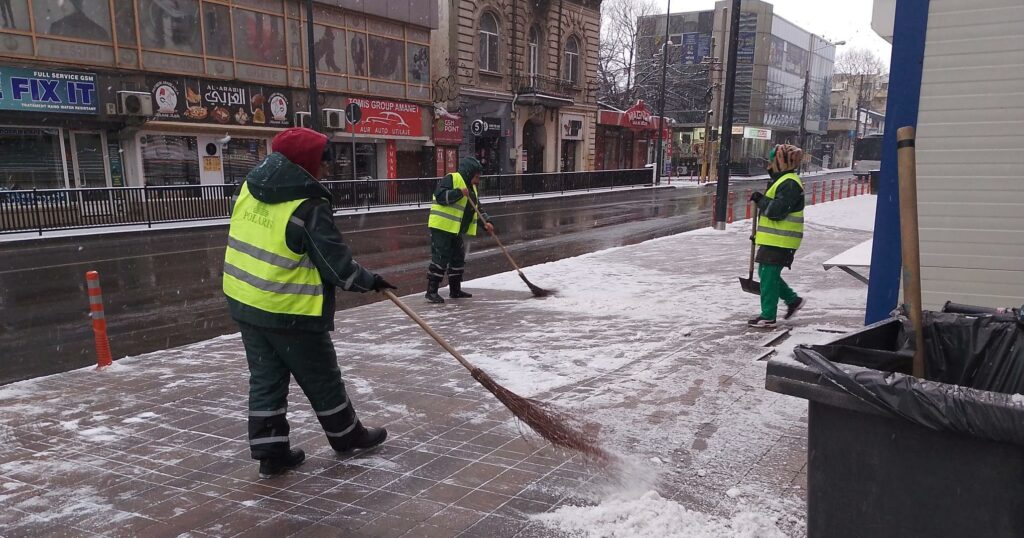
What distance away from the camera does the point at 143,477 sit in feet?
12.3

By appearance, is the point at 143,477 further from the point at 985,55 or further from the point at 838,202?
the point at 838,202

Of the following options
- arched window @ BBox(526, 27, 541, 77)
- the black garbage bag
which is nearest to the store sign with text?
arched window @ BBox(526, 27, 541, 77)

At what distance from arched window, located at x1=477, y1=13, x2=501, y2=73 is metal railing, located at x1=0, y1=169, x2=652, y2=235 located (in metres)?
8.59

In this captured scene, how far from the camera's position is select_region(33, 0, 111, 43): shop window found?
17.2 metres

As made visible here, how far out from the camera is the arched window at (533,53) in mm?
32969

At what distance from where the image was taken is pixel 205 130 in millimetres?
20703

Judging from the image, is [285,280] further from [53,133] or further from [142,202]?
[53,133]

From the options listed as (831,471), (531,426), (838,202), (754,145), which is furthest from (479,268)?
(754,145)

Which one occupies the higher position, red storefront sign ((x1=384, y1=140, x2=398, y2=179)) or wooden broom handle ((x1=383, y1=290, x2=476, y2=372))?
red storefront sign ((x1=384, y1=140, x2=398, y2=179))

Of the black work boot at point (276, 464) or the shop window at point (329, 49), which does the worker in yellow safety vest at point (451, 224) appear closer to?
the black work boot at point (276, 464)

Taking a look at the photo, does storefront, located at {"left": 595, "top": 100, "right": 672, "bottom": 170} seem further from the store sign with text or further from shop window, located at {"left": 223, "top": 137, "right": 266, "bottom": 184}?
shop window, located at {"left": 223, "top": 137, "right": 266, "bottom": 184}

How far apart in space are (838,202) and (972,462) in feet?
78.1

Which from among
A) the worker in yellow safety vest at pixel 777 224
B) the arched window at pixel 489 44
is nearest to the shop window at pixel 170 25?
the arched window at pixel 489 44

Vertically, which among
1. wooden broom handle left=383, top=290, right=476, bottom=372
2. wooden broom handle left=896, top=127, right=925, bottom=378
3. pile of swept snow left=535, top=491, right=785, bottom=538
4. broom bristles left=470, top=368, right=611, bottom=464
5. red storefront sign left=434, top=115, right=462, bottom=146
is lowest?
pile of swept snow left=535, top=491, right=785, bottom=538
